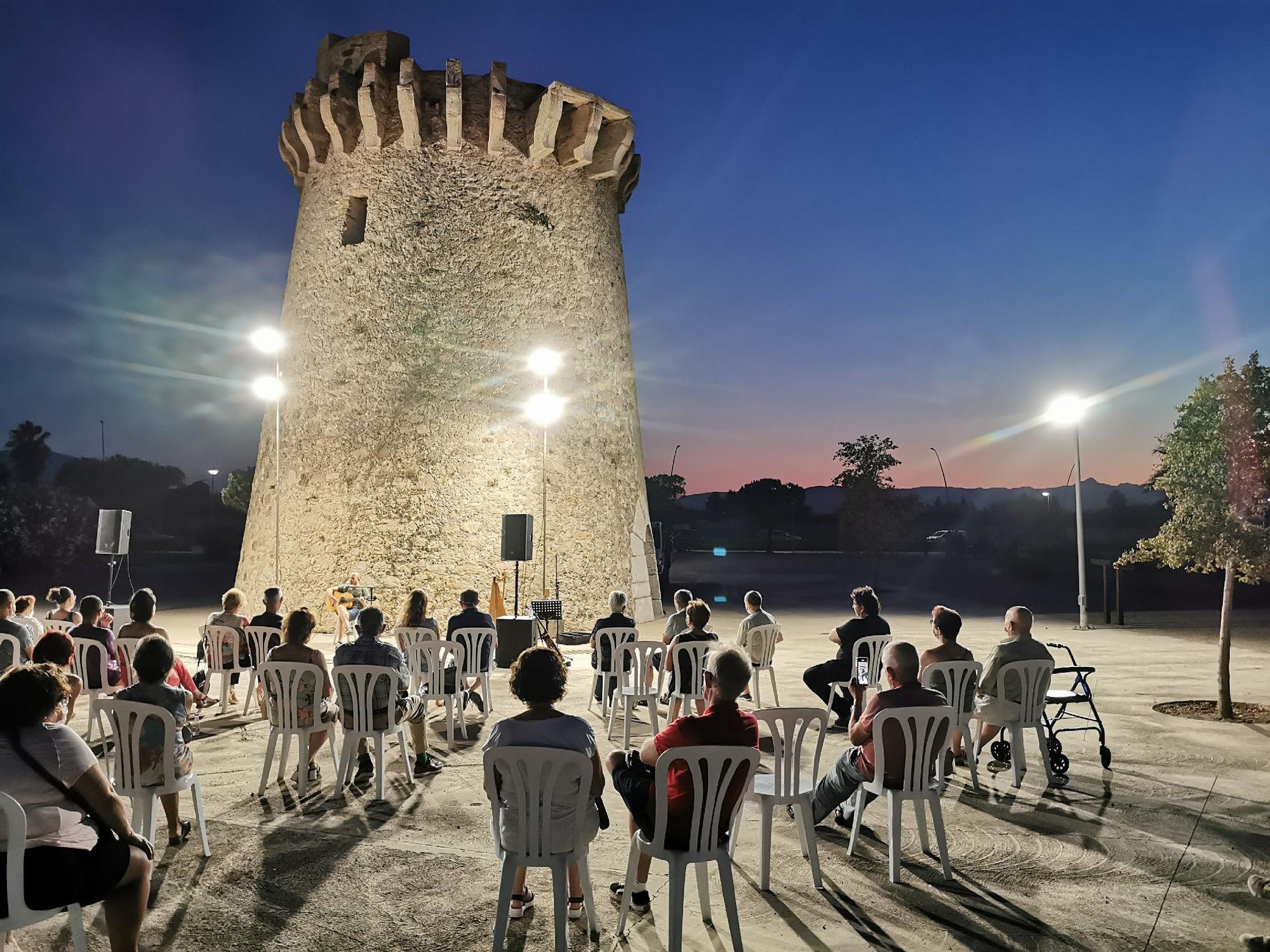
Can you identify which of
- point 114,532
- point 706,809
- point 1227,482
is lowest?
point 706,809

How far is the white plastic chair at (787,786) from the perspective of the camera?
3430 mm

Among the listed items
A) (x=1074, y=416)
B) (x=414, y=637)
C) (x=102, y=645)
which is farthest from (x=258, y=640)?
(x=1074, y=416)

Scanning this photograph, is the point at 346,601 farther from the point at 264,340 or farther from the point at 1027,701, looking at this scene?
the point at 1027,701

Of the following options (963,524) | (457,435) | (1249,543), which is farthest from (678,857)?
(963,524)

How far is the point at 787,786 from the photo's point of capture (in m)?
3.53

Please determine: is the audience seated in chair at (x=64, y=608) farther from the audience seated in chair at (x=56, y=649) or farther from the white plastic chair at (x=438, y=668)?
the audience seated in chair at (x=56, y=649)

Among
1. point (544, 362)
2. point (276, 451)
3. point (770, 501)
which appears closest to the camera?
point (544, 362)

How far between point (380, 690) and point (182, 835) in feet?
3.76

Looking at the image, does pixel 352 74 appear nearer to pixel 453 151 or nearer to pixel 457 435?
pixel 453 151

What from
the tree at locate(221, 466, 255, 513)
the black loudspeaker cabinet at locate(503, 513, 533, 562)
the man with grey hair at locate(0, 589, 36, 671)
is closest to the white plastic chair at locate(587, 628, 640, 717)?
the man with grey hair at locate(0, 589, 36, 671)

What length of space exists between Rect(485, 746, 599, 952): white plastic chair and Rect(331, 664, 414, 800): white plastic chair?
78.3 inches

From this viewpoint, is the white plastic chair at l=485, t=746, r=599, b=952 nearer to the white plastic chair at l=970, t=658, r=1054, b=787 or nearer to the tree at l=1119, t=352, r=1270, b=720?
the white plastic chair at l=970, t=658, r=1054, b=787

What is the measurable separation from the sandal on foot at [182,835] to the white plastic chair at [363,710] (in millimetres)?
773

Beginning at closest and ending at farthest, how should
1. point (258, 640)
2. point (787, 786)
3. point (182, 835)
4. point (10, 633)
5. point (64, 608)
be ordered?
point (787, 786) → point (182, 835) → point (10, 633) → point (258, 640) → point (64, 608)
